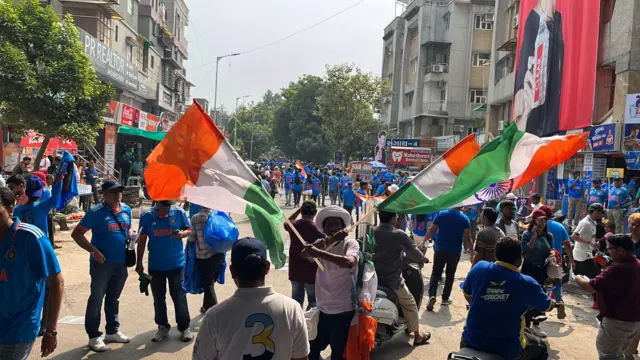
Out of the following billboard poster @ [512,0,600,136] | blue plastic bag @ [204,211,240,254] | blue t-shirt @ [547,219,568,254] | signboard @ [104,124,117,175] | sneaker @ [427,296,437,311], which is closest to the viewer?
blue plastic bag @ [204,211,240,254]

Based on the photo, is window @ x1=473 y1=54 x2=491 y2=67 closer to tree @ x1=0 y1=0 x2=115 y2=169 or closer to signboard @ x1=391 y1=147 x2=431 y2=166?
signboard @ x1=391 y1=147 x2=431 y2=166

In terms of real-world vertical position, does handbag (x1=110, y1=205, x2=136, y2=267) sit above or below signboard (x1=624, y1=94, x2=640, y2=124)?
below

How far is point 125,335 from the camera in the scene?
6.04 metres

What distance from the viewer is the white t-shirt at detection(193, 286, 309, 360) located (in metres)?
2.68

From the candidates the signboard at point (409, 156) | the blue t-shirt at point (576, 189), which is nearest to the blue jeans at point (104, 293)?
the blue t-shirt at point (576, 189)

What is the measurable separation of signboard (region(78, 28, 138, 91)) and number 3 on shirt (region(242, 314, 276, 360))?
20.1 m

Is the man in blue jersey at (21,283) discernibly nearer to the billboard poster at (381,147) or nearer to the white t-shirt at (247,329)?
the white t-shirt at (247,329)

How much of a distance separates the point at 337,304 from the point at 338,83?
3801 cm

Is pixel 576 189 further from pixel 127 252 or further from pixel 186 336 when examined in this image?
pixel 127 252

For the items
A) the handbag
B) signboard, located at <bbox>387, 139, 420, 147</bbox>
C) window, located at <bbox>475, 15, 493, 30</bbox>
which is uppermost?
window, located at <bbox>475, 15, 493, 30</bbox>

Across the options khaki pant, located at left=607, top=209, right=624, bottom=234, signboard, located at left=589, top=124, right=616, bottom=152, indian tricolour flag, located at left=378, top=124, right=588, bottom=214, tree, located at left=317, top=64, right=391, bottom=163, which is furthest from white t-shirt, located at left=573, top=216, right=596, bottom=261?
tree, located at left=317, top=64, right=391, bottom=163

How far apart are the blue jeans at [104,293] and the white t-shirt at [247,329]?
128 inches

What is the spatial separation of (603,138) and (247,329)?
16.3 m

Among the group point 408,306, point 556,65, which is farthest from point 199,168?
point 556,65
